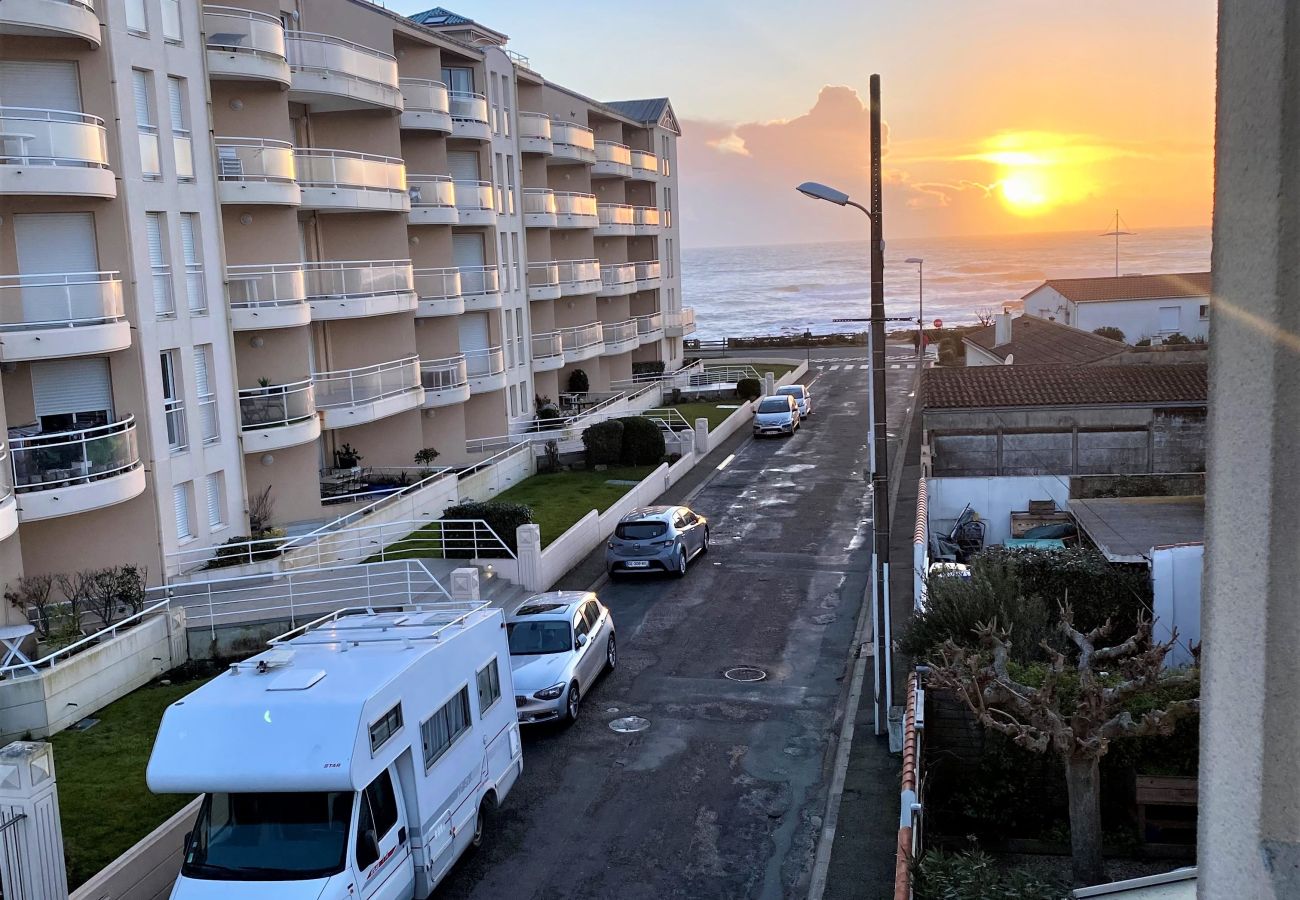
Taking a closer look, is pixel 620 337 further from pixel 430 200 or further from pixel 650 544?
pixel 650 544

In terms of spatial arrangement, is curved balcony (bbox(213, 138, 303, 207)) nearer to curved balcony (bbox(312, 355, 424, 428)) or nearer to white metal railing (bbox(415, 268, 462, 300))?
curved balcony (bbox(312, 355, 424, 428))

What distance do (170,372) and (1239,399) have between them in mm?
21411

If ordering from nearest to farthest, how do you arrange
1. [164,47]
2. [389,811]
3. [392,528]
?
[389,811], [164,47], [392,528]

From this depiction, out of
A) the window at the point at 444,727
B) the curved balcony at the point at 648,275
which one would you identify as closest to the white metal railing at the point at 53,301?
the window at the point at 444,727

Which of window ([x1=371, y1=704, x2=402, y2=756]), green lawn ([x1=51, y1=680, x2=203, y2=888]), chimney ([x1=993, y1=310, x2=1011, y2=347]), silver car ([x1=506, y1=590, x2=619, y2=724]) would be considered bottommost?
green lawn ([x1=51, y1=680, x2=203, y2=888])

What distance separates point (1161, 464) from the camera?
29.8 meters

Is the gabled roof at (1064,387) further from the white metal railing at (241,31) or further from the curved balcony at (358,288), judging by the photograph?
the white metal railing at (241,31)

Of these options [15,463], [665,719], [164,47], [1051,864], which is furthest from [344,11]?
[1051,864]

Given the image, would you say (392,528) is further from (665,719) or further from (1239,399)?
(1239,399)

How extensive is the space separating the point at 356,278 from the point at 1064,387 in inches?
779

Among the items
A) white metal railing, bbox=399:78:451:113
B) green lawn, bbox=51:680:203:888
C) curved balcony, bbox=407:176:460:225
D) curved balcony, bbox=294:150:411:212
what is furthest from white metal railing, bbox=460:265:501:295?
green lawn, bbox=51:680:203:888

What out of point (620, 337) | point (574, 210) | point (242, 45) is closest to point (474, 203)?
point (574, 210)

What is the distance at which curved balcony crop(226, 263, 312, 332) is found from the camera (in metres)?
24.4

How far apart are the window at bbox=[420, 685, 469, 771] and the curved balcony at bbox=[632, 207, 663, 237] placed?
44.2 meters
